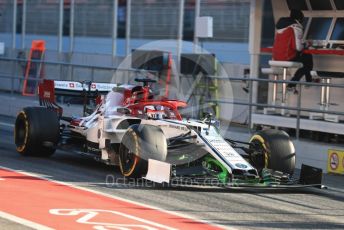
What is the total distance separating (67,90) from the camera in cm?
1402

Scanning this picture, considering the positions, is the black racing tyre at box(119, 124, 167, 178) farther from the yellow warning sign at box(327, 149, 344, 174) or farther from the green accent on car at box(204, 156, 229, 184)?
the yellow warning sign at box(327, 149, 344, 174)

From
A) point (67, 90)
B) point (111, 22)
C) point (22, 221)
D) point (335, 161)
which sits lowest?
point (22, 221)

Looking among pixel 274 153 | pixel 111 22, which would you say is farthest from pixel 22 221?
pixel 111 22

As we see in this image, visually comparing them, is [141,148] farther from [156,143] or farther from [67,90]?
[67,90]

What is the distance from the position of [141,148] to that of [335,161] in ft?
12.9

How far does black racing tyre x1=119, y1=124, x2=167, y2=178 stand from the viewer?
10.6 metres

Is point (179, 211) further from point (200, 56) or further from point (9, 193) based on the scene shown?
point (200, 56)

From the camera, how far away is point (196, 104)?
17.5 m

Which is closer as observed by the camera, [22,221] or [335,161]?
[22,221]

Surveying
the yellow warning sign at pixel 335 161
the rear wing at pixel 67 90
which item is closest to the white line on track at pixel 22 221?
the rear wing at pixel 67 90

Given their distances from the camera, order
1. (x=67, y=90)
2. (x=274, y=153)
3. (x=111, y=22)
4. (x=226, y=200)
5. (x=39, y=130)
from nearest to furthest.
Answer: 1. (x=226, y=200)
2. (x=274, y=153)
3. (x=39, y=130)
4. (x=67, y=90)
5. (x=111, y=22)

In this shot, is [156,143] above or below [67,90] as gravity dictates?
below

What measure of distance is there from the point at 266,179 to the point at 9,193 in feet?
10.9

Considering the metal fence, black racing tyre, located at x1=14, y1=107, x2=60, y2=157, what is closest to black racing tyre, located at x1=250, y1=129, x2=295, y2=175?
black racing tyre, located at x1=14, y1=107, x2=60, y2=157
